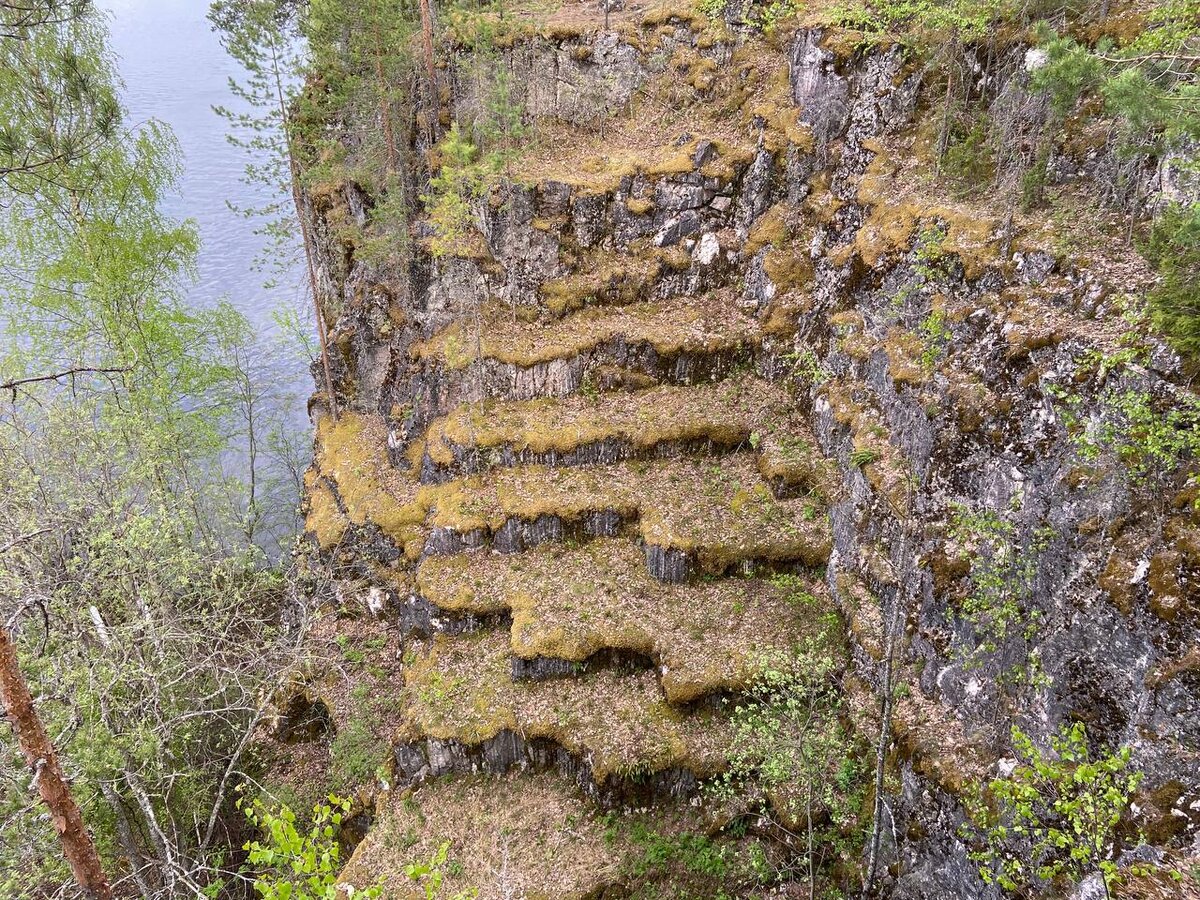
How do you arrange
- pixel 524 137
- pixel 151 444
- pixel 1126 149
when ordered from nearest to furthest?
pixel 1126 149 < pixel 151 444 < pixel 524 137

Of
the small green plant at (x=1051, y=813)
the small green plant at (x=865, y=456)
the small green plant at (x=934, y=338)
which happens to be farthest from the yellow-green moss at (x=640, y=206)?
the small green plant at (x=1051, y=813)

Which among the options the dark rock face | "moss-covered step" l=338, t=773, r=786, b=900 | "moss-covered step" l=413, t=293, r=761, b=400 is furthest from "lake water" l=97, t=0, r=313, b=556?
"moss-covered step" l=338, t=773, r=786, b=900

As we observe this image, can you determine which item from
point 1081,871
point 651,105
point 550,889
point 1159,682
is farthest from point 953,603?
point 651,105

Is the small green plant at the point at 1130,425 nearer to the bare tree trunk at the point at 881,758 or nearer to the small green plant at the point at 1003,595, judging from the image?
the small green plant at the point at 1003,595

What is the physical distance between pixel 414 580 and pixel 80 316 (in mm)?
13939

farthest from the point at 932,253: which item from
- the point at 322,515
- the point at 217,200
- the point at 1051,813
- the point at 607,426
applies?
the point at 217,200

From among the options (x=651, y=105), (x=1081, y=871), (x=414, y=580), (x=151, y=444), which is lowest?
(x=414, y=580)

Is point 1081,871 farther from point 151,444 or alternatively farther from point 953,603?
point 151,444

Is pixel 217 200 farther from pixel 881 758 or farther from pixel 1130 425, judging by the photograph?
pixel 1130 425

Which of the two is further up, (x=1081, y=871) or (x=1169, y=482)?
(x=1169, y=482)

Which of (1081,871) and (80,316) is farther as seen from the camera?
(80,316)

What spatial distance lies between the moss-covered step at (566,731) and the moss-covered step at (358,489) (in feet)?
17.8

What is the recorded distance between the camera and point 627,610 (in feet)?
56.3

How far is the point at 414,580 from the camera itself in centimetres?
1939
